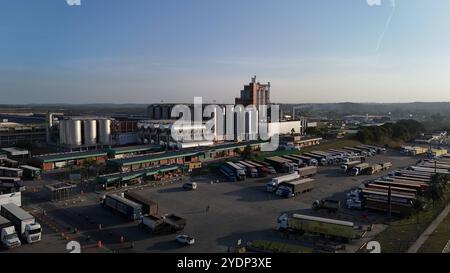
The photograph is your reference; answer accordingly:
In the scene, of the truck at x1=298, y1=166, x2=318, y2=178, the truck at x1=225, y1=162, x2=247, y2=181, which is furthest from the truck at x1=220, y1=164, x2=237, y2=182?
the truck at x1=298, y1=166, x2=318, y2=178

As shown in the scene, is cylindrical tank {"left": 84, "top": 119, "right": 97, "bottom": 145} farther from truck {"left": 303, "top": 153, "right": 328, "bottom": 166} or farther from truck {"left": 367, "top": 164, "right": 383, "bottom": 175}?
truck {"left": 367, "top": 164, "right": 383, "bottom": 175}

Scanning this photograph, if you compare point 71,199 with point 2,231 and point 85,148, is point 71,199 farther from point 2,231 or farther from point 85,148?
point 85,148

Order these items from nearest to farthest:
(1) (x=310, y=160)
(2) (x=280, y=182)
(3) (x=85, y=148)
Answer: (2) (x=280, y=182)
(1) (x=310, y=160)
(3) (x=85, y=148)

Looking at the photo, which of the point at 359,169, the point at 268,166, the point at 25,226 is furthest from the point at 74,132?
the point at 359,169

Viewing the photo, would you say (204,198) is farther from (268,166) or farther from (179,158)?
(179,158)

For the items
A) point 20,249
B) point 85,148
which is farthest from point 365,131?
point 20,249
